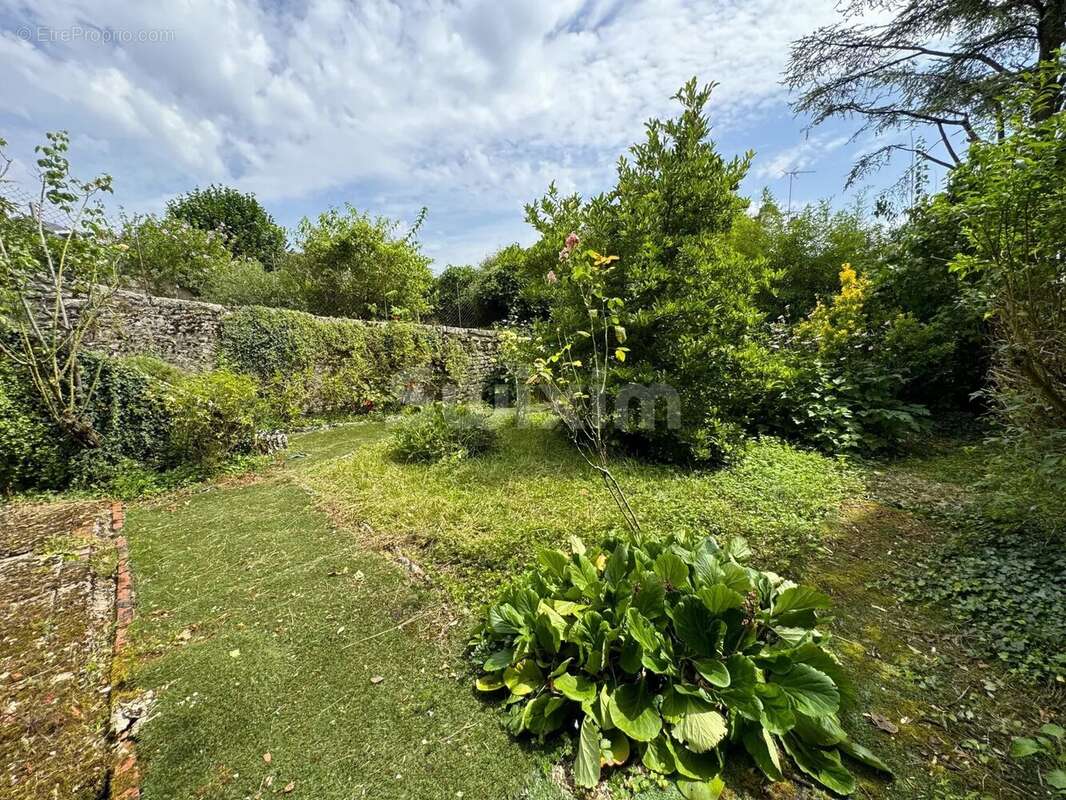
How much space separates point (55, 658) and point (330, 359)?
6.80 m

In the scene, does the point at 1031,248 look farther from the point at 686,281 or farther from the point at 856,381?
the point at 856,381

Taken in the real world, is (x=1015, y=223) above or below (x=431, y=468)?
above

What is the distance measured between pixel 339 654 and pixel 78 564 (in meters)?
2.43

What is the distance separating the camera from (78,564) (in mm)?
2824

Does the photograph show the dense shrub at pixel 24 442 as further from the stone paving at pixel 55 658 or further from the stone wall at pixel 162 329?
the stone wall at pixel 162 329

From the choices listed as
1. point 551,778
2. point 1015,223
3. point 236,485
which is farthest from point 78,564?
point 1015,223

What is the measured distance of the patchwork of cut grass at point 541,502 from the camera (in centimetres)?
288

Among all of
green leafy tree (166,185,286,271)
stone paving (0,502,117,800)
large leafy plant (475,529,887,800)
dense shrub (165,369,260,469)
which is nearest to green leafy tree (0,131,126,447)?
dense shrub (165,369,260,469)

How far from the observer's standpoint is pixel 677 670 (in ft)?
5.15

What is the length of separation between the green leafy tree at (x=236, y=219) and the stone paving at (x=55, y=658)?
72.8 ft

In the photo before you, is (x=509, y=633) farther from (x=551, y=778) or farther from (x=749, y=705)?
(x=749, y=705)

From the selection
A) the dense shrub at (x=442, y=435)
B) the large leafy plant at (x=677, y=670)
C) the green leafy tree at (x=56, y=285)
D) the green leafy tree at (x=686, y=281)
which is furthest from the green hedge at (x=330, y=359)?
the large leafy plant at (x=677, y=670)

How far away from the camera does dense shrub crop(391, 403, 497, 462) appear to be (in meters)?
4.97

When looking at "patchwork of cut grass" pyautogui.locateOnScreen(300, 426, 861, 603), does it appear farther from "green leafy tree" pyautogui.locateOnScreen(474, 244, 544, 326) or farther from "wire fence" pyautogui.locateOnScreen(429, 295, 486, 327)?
"wire fence" pyautogui.locateOnScreen(429, 295, 486, 327)
